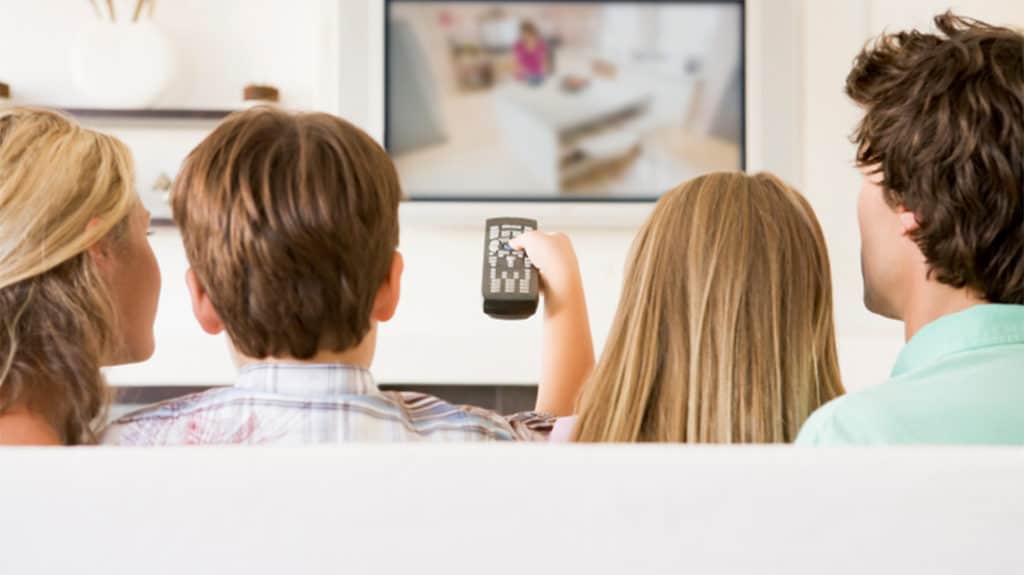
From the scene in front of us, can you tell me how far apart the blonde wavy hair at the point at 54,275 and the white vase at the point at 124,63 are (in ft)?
9.49

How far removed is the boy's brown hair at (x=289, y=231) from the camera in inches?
42.4

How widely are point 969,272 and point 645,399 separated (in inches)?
13.2

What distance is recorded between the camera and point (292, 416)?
1037 millimetres

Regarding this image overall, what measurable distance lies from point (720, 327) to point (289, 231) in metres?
0.41

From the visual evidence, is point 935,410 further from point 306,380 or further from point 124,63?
point 124,63

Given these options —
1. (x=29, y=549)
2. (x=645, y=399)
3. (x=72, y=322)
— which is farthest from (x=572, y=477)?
(x=72, y=322)

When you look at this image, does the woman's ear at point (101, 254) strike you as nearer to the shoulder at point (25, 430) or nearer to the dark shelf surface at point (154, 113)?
the shoulder at point (25, 430)

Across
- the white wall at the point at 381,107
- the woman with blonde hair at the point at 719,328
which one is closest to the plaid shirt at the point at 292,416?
the woman with blonde hair at the point at 719,328

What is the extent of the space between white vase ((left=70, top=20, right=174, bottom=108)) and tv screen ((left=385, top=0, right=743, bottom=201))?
752 millimetres

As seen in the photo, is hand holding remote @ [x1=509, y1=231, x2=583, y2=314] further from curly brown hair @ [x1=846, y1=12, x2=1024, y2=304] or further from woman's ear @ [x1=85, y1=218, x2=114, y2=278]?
woman's ear @ [x1=85, y1=218, x2=114, y2=278]

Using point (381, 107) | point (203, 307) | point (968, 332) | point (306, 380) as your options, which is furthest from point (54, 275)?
point (381, 107)

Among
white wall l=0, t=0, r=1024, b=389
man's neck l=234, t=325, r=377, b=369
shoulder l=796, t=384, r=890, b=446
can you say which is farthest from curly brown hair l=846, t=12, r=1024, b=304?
white wall l=0, t=0, r=1024, b=389

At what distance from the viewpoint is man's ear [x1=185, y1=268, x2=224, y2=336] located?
1132 mm

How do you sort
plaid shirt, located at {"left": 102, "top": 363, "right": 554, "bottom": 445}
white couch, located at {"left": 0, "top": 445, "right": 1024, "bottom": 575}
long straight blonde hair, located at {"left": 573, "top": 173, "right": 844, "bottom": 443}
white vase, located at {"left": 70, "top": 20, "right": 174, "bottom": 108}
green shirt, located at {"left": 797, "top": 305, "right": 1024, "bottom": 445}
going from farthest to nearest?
white vase, located at {"left": 70, "top": 20, "right": 174, "bottom": 108} < long straight blonde hair, located at {"left": 573, "top": 173, "right": 844, "bottom": 443} < plaid shirt, located at {"left": 102, "top": 363, "right": 554, "bottom": 445} < green shirt, located at {"left": 797, "top": 305, "right": 1024, "bottom": 445} < white couch, located at {"left": 0, "top": 445, "right": 1024, "bottom": 575}
